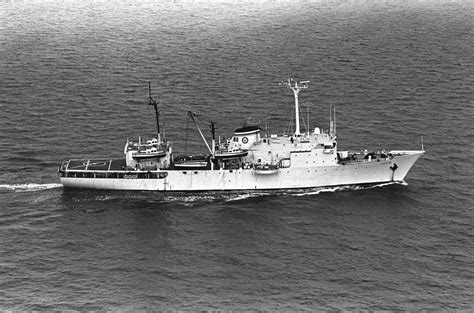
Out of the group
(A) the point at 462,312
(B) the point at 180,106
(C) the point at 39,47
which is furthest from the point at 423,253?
(C) the point at 39,47

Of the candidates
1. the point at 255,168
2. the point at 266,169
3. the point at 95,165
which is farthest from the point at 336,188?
the point at 95,165

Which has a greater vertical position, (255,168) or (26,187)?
(255,168)

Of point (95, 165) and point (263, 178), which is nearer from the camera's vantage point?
point (263, 178)

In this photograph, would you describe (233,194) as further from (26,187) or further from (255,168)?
(26,187)

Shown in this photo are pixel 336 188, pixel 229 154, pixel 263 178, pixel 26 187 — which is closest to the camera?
pixel 26 187

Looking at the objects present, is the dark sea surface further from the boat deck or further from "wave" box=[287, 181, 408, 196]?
the boat deck

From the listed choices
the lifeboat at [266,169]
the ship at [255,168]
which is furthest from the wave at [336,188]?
the lifeboat at [266,169]

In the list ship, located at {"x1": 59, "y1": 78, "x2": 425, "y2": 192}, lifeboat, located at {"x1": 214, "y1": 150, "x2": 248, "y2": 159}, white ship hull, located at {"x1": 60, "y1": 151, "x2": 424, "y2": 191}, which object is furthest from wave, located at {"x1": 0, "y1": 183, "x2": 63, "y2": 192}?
lifeboat, located at {"x1": 214, "y1": 150, "x2": 248, "y2": 159}

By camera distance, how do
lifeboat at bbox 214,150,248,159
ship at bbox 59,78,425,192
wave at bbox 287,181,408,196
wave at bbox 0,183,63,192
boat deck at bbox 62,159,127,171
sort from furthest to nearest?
boat deck at bbox 62,159,127,171, lifeboat at bbox 214,150,248,159, ship at bbox 59,78,425,192, wave at bbox 287,181,408,196, wave at bbox 0,183,63,192
